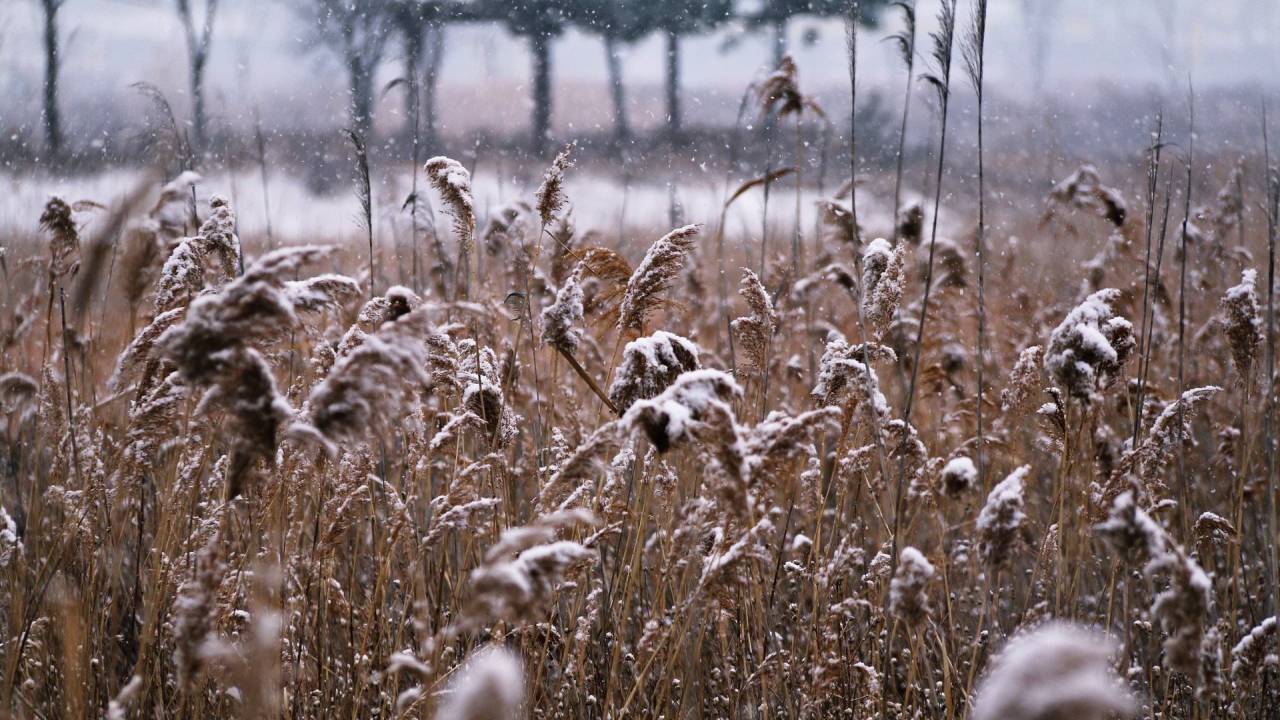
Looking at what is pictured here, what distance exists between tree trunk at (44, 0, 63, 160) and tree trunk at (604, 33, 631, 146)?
605 cm

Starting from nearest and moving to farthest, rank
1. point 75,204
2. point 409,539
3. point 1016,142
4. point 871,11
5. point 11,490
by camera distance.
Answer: point 409,539, point 75,204, point 11,490, point 1016,142, point 871,11

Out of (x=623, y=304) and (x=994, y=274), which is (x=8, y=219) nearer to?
(x=623, y=304)

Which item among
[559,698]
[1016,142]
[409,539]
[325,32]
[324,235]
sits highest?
[325,32]

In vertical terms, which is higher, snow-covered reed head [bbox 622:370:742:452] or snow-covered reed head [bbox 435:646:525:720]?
Answer: snow-covered reed head [bbox 622:370:742:452]

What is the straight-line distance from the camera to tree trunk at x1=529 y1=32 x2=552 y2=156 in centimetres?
1195

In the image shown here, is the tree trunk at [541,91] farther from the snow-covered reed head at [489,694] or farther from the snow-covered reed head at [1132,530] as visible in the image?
the snow-covered reed head at [489,694]

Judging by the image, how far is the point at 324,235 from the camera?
6.45 m

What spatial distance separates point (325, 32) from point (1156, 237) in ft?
34.8

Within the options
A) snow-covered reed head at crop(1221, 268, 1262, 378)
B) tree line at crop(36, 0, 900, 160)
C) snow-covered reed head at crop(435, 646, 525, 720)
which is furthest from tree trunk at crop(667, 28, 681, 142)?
snow-covered reed head at crop(435, 646, 525, 720)

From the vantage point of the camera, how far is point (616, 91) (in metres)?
12.9

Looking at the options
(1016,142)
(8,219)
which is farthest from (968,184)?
(8,219)

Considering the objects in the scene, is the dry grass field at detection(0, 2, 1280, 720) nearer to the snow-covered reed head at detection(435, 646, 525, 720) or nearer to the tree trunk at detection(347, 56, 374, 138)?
the snow-covered reed head at detection(435, 646, 525, 720)

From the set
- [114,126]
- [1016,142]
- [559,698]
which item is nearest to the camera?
[559,698]

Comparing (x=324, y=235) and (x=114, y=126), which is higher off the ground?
(x=114, y=126)
